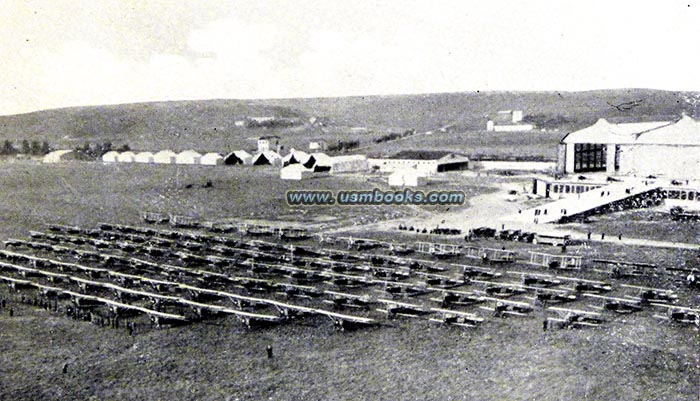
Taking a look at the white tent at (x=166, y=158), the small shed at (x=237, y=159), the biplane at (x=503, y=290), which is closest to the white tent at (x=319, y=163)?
the small shed at (x=237, y=159)

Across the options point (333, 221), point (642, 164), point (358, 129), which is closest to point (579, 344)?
point (333, 221)

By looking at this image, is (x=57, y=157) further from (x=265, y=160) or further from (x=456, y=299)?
(x=456, y=299)

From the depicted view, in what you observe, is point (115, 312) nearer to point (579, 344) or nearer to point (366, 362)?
point (366, 362)

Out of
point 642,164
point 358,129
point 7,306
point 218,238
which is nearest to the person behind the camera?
point 7,306

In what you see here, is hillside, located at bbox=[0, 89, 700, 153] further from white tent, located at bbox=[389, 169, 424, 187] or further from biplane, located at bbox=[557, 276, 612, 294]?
biplane, located at bbox=[557, 276, 612, 294]

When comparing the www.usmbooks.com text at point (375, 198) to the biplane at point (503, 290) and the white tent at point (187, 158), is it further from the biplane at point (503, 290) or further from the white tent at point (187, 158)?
the white tent at point (187, 158)

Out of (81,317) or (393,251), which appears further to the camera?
(393,251)

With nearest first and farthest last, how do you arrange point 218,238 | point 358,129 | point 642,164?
1. point 218,238
2. point 642,164
3. point 358,129
